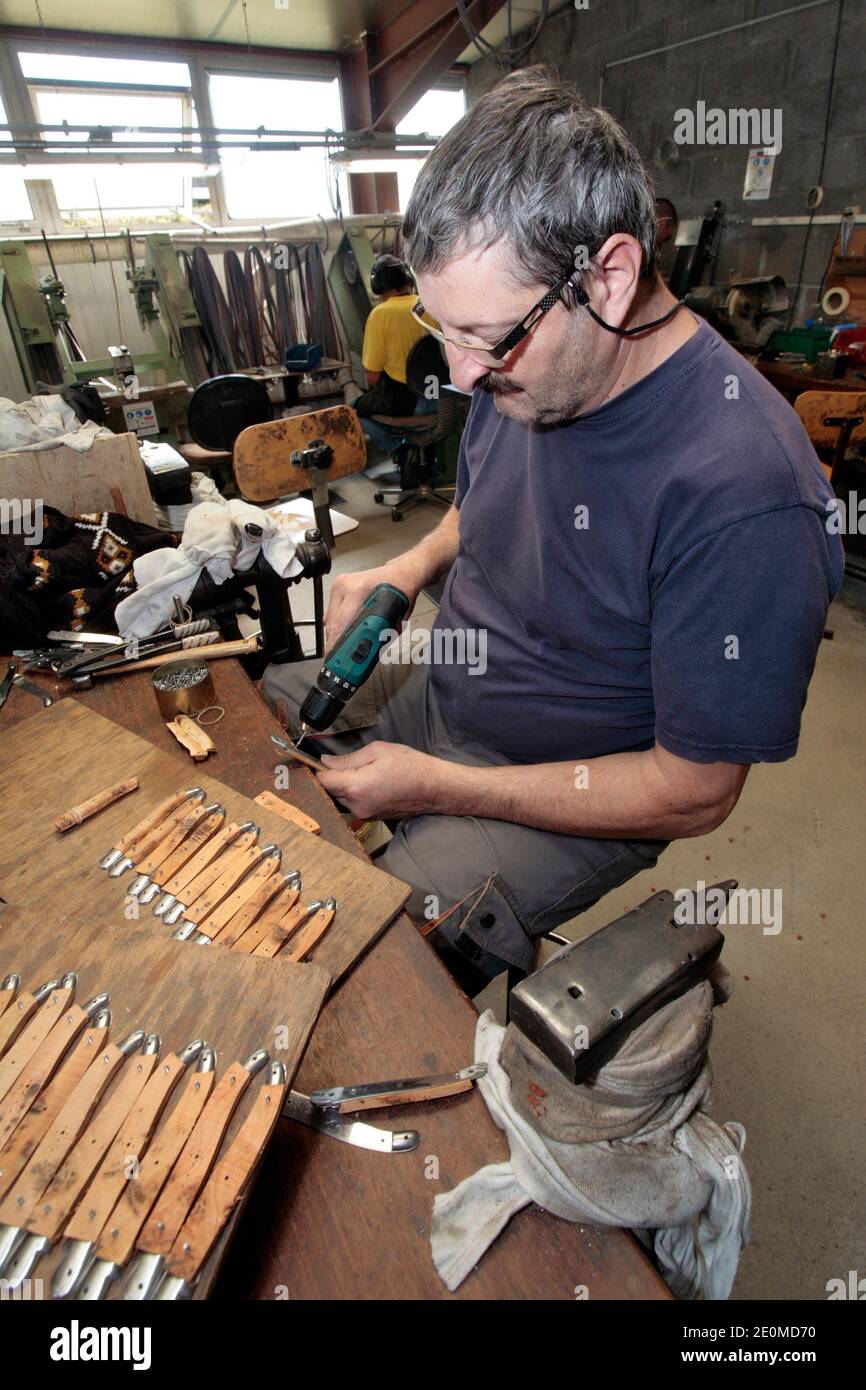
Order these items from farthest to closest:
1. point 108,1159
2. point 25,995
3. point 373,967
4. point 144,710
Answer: point 144,710 < point 373,967 < point 25,995 < point 108,1159

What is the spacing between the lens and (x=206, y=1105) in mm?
640

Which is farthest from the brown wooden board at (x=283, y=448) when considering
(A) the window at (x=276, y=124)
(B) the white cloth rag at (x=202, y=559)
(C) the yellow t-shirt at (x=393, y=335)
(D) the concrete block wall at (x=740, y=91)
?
(A) the window at (x=276, y=124)

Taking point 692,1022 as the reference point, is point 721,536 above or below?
above

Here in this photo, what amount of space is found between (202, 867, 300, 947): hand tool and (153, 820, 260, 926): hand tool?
5 centimetres

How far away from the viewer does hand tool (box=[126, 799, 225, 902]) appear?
3.04 ft

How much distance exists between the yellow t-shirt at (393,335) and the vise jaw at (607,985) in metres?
4.22

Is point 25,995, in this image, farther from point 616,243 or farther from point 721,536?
point 616,243

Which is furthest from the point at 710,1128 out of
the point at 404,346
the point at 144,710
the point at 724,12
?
the point at 724,12

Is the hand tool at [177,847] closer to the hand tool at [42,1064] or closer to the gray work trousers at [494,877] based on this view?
the hand tool at [42,1064]

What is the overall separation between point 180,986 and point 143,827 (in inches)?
12.6

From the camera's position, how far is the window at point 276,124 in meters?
5.77

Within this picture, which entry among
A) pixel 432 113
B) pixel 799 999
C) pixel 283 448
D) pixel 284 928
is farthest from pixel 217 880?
pixel 432 113

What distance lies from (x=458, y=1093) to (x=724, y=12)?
19.4ft
